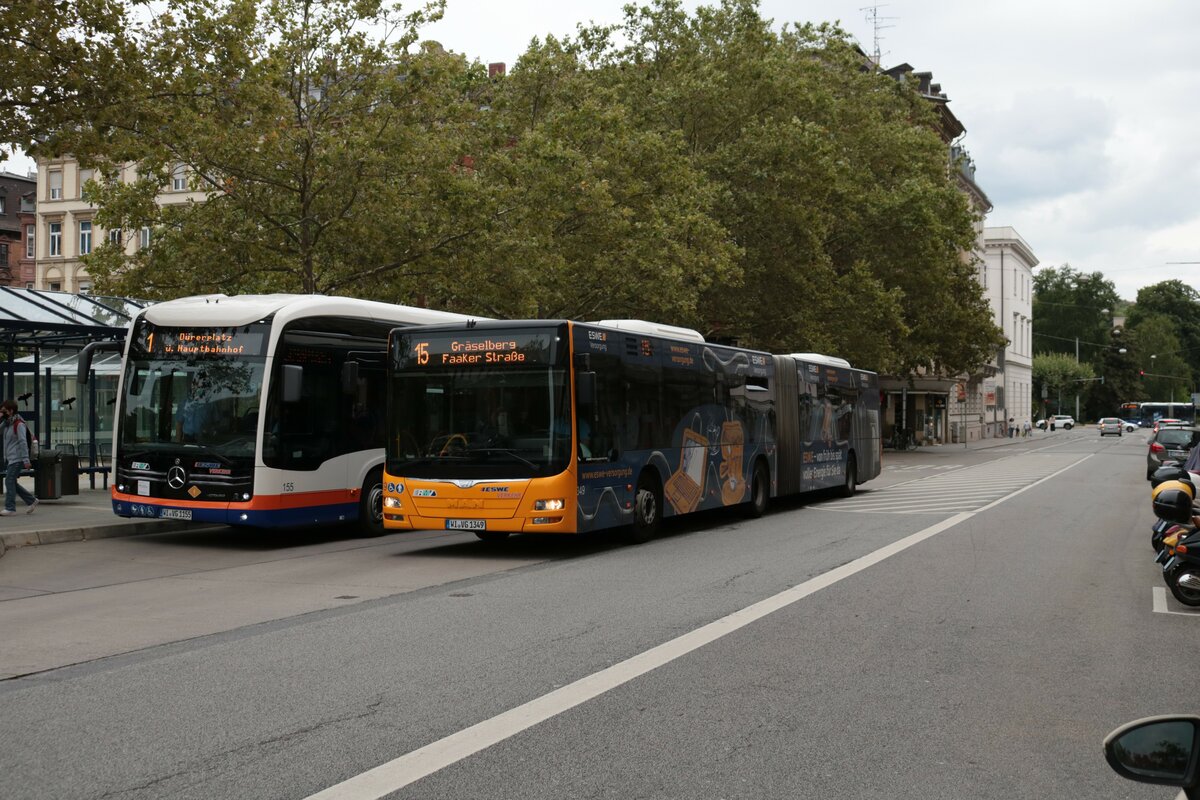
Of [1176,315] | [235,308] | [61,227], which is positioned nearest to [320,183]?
[235,308]

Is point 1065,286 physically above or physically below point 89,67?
above

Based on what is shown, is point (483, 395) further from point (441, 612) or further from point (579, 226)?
point (579, 226)

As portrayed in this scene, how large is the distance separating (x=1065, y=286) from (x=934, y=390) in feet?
269

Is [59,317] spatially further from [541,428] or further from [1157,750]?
[1157,750]

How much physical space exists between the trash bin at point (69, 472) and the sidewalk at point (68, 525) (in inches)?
16.3

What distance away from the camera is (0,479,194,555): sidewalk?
15.5 meters

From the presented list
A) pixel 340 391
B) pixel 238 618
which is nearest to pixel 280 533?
pixel 340 391

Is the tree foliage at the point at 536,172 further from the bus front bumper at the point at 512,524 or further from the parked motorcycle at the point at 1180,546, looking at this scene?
the parked motorcycle at the point at 1180,546

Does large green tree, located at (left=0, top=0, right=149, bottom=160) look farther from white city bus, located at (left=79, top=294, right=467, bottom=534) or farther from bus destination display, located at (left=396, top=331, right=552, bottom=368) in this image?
bus destination display, located at (left=396, top=331, right=552, bottom=368)

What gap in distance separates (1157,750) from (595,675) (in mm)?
5194

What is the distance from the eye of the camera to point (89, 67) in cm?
1584

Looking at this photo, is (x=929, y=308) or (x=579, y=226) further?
(x=929, y=308)

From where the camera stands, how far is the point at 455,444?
14.2m

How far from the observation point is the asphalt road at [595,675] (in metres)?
5.16
